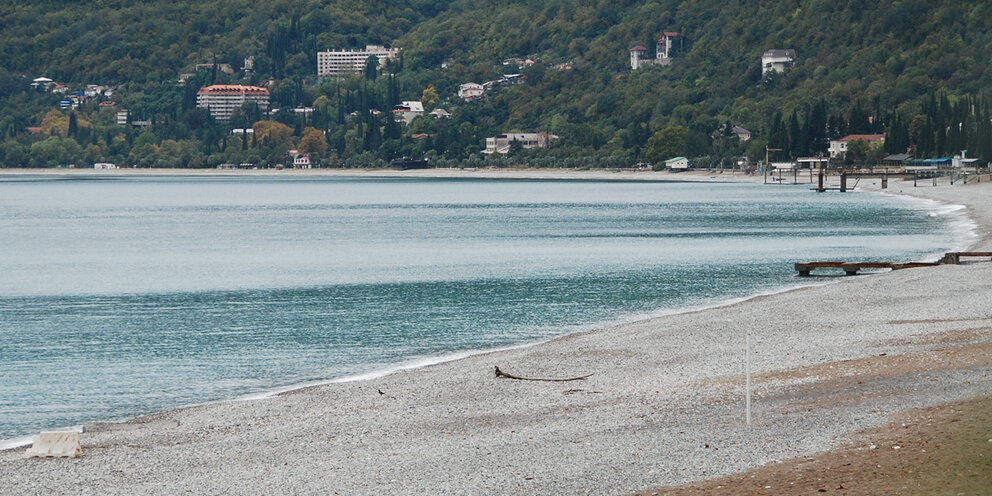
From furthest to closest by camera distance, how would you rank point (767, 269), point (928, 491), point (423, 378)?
point (767, 269) < point (423, 378) < point (928, 491)

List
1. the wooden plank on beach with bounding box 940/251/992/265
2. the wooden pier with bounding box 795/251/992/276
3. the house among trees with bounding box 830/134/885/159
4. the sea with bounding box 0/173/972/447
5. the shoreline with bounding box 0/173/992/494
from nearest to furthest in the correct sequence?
the shoreline with bounding box 0/173/992/494 → the sea with bounding box 0/173/972/447 → the wooden plank on beach with bounding box 940/251/992/265 → the wooden pier with bounding box 795/251/992/276 → the house among trees with bounding box 830/134/885/159

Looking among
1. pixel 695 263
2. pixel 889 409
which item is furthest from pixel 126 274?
pixel 889 409

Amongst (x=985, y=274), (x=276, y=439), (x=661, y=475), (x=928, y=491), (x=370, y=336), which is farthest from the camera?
(x=985, y=274)

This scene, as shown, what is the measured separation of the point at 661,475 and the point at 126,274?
45.6 m

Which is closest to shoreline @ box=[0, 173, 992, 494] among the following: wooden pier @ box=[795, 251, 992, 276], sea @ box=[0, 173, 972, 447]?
sea @ box=[0, 173, 972, 447]

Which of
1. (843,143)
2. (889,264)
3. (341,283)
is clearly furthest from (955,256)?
(843,143)

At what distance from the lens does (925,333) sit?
26109 mm

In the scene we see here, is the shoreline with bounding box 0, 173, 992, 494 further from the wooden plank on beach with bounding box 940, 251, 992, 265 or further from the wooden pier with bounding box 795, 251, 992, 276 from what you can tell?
the wooden pier with bounding box 795, 251, 992, 276

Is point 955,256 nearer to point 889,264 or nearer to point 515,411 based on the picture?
point 889,264

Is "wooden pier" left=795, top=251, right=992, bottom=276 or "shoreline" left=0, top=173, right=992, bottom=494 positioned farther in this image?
"wooden pier" left=795, top=251, right=992, bottom=276

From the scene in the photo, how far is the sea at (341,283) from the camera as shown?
28125mm

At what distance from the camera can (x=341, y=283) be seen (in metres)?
51.0

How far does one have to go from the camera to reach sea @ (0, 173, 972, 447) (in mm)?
28125

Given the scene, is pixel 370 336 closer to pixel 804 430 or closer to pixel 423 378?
pixel 423 378
